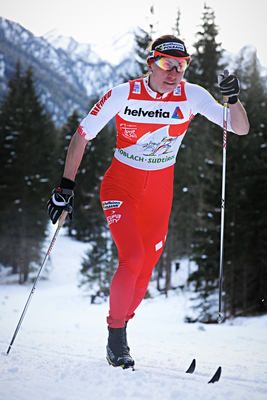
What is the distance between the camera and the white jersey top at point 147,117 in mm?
3189

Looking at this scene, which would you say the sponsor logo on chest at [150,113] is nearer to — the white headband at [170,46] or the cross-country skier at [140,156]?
the cross-country skier at [140,156]

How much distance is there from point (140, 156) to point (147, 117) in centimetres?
33

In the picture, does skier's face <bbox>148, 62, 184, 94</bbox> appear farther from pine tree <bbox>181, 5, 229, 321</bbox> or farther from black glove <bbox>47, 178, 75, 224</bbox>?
pine tree <bbox>181, 5, 229, 321</bbox>

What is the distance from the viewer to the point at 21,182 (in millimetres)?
26391

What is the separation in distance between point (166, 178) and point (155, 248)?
2.08ft

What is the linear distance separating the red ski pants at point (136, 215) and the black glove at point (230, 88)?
790 millimetres

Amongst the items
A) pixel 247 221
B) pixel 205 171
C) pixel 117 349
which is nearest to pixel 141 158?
pixel 117 349

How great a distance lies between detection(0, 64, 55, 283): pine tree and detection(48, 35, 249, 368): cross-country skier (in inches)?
949

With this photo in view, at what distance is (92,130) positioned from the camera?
10.4 ft

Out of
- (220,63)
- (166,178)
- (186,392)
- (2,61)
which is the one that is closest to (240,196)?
(220,63)

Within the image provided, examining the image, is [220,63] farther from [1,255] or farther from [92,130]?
[92,130]

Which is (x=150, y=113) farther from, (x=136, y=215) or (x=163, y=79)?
(x=136, y=215)

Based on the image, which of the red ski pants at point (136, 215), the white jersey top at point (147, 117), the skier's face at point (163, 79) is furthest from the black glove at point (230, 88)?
the red ski pants at point (136, 215)

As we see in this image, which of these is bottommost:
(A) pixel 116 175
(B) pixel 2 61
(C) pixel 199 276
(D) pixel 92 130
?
(C) pixel 199 276
